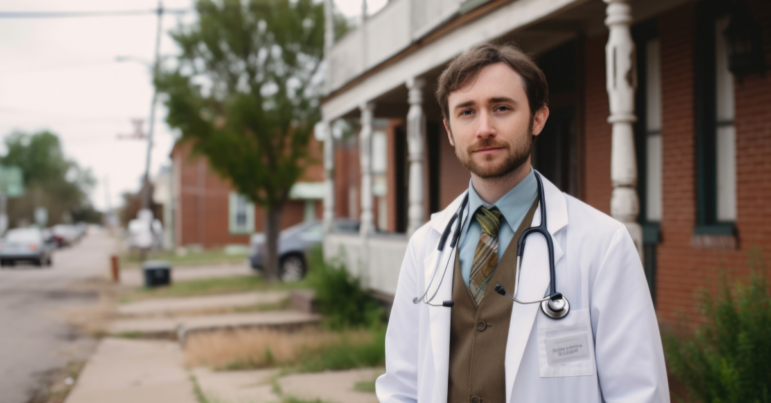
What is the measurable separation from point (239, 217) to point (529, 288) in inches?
1463

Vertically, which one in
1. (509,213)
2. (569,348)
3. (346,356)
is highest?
(509,213)

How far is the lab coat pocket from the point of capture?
1.85m

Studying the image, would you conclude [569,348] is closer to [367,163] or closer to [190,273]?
[367,163]

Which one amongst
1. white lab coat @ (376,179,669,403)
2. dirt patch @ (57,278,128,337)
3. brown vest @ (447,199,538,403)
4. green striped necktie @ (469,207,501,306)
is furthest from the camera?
dirt patch @ (57,278,128,337)

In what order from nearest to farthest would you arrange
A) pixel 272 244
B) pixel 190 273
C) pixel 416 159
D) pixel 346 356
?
pixel 346 356 → pixel 416 159 → pixel 272 244 → pixel 190 273

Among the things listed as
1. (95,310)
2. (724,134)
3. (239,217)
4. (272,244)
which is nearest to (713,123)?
(724,134)

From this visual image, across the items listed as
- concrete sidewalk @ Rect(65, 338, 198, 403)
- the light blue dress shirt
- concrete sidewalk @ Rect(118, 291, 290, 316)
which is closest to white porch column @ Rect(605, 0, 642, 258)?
the light blue dress shirt

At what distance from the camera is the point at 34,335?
10.7 metres

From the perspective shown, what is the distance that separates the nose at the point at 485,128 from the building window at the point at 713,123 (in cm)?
543

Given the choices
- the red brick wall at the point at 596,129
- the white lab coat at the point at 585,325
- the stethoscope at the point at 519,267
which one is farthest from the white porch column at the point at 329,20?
the white lab coat at the point at 585,325

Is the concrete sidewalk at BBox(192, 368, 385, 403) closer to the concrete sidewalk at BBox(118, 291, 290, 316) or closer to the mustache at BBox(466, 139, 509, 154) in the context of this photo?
the mustache at BBox(466, 139, 509, 154)

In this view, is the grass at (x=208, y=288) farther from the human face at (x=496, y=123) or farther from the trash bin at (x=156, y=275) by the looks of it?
the human face at (x=496, y=123)

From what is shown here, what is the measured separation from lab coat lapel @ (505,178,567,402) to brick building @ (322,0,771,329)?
10.1 ft

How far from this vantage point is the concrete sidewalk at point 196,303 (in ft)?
42.5
